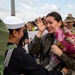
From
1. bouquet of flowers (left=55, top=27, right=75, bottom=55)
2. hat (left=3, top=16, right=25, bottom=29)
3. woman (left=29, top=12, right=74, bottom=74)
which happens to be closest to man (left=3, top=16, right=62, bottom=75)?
hat (left=3, top=16, right=25, bottom=29)

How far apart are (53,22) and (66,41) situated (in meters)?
0.49

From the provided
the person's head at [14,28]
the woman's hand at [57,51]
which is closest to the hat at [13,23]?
the person's head at [14,28]

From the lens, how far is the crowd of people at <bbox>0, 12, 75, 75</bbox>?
2648 mm

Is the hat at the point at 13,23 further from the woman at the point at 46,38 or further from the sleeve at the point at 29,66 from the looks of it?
the woman at the point at 46,38

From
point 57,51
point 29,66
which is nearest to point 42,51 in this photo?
point 57,51

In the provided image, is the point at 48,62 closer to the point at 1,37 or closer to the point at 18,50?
the point at 18,50

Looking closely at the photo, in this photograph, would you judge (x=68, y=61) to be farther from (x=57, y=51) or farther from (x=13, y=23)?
(x=13, y=23)

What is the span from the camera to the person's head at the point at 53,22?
3.45m

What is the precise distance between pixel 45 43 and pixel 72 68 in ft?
2.12

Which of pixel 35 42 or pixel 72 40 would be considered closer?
pixel 72 40

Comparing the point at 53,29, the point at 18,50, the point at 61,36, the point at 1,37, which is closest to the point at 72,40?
the point at 61,36

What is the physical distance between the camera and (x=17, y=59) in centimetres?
264

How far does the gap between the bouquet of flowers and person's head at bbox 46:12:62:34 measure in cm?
20

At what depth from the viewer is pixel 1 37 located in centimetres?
247
